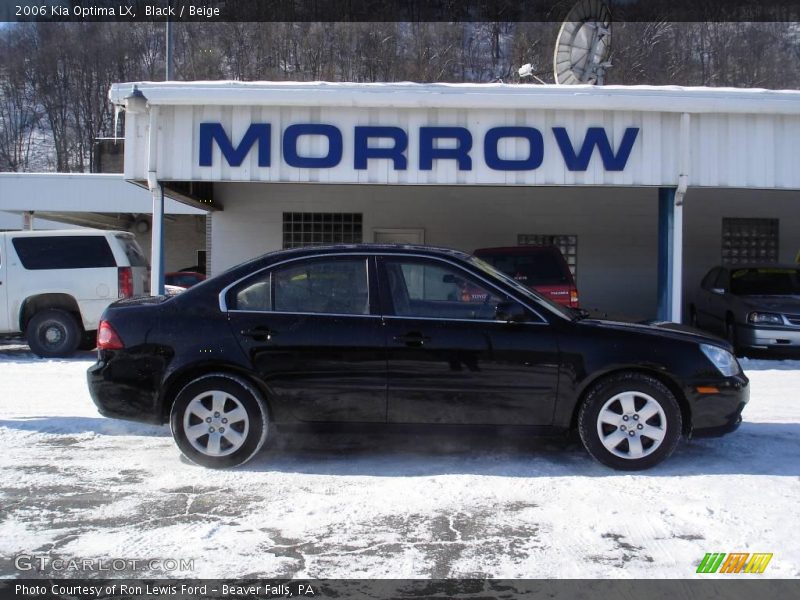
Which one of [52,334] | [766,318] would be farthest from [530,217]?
[52,334]

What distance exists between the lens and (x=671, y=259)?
10812 millimetres

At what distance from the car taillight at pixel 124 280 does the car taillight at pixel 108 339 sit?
6.38 m

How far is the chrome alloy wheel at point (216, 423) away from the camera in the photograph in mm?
5418

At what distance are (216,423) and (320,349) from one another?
0.94 meters

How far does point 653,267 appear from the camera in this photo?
52.6ft

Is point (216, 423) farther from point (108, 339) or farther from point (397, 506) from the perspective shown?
point (397, 506)

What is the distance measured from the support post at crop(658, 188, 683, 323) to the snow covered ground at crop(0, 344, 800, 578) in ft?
Result: 14.1

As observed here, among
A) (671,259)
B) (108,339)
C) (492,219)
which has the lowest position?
(108,339)

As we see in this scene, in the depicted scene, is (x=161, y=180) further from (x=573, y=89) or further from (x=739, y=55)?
(x=739, y=55)

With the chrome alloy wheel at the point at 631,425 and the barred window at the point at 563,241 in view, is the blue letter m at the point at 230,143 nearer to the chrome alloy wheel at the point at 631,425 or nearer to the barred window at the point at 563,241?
the chrome alloy wheel at the point at 631,425

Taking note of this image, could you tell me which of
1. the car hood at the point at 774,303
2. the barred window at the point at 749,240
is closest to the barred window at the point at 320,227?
the car hood at the point at 774,303

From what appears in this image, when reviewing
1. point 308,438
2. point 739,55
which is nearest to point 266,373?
point 308,438

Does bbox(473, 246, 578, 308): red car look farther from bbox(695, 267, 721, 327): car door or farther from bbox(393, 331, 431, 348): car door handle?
bbox(393, 331, 431, 348): car door handle

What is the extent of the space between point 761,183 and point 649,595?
8287 millimetres
